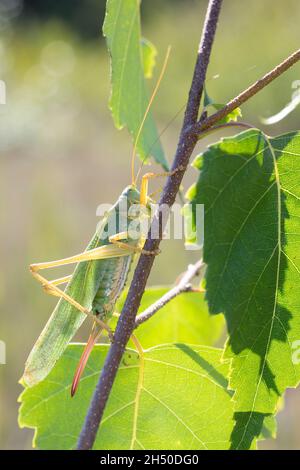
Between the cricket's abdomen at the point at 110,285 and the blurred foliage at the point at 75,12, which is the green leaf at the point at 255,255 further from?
the blurred foliage at the point at 75,12

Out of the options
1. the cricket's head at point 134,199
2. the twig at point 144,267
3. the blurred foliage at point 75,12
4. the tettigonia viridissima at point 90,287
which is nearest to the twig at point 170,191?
the twig at point 144,267

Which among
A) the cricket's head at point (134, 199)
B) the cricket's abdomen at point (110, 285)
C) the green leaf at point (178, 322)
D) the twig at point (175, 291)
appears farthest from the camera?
the green leaf at point (178, 322)

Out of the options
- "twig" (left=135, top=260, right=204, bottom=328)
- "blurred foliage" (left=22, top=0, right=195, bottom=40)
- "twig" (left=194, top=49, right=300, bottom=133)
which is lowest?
"twig" (left=135, top=260, right=204, bottom=328)

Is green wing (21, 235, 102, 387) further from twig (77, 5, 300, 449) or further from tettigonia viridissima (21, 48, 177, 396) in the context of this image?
twig (77, 5, 300, 449)

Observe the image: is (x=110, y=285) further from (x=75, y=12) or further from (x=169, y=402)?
(x=75, y=12)

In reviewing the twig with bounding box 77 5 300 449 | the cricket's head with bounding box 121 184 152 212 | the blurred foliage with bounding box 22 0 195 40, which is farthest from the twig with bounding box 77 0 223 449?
the blurred foliage with bounding box 22 0 195 40

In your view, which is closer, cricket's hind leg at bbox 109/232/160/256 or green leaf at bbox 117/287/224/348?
cricket's hind leg at bbox 109/232/160/256
